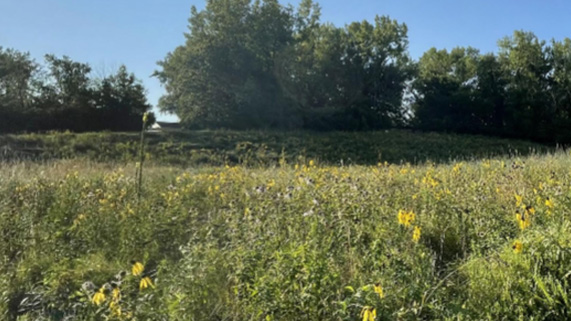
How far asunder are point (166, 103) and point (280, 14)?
35.1 feet

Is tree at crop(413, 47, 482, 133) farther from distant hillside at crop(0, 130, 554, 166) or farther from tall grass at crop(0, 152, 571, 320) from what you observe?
tall grass at crop(0, 152, 571, 320)

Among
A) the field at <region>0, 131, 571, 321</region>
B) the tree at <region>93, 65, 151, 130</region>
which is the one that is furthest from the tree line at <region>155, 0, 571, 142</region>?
the field at <region>0, 131, 571, 321</region>

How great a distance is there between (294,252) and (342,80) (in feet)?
99.1

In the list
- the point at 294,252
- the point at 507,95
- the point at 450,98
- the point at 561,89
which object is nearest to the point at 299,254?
the point at 294,252

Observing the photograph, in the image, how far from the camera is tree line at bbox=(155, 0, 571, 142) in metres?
26.6

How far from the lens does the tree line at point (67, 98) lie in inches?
884

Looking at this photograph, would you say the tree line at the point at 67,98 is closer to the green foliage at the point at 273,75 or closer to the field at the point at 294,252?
the green foliage at the point at 273,75

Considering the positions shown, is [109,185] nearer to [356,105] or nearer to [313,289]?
[313,289]

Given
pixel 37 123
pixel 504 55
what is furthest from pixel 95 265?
pixel 504 55

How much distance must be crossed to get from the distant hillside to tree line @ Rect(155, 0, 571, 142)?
478cm

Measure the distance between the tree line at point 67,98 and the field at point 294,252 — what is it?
1982 centimetres

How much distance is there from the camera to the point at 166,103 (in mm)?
29875

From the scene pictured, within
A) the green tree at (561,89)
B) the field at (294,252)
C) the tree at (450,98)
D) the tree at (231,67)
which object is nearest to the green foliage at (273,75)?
the tree at (231,67)

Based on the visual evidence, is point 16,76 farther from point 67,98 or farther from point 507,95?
point 507,95
